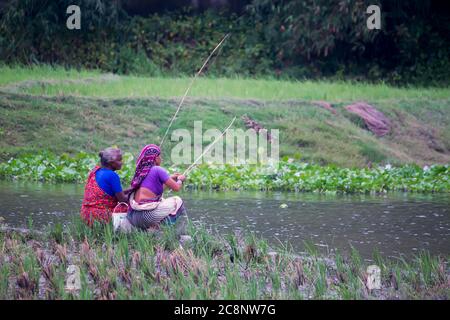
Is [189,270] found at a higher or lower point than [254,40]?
lower

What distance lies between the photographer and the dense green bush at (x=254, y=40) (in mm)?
21016

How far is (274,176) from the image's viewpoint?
13.7 metres

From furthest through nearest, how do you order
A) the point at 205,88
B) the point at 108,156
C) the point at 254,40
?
the point at 254,40, the point at 205,88, the point at 108,156

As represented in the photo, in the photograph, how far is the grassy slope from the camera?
16562 mm

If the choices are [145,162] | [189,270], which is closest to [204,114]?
[145,162]

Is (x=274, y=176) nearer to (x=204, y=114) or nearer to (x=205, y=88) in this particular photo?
(x=204, y=114)

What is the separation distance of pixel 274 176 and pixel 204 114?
162 inches

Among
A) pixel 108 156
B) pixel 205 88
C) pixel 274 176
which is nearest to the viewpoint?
pixel 108 156

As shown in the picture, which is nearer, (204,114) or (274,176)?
(274,176)

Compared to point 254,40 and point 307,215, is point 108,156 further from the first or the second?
point 254,40

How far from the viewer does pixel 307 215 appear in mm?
10594

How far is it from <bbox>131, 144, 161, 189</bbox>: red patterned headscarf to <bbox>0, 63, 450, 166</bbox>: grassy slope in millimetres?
7695

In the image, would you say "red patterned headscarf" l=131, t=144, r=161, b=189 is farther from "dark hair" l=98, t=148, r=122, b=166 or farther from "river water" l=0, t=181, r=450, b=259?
"river water" l=0, t=181, r=450, b=259

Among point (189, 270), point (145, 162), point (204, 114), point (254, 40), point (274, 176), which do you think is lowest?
point (274, 176)
